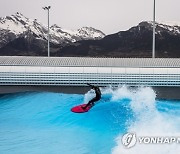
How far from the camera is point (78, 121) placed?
7.40 m

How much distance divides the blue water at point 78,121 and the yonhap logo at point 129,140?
10cm

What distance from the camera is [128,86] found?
9.30 metres

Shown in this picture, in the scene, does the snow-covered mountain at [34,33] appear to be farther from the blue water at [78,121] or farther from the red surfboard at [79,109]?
the red surfboard at [79,109]

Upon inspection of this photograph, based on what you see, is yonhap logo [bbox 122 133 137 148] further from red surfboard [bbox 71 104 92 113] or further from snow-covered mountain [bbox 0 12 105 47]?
snow-covered mountain [bbox 0 12 105 47]

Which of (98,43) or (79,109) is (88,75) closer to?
(79,109)

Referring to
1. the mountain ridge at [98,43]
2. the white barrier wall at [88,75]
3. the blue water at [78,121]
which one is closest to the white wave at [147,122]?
the blue water at [78,121]

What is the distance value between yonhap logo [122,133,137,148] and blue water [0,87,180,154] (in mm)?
104

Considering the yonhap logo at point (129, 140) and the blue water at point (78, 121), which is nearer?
the yonhap logo at point (129, 140)

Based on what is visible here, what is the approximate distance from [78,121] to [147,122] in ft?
4.79

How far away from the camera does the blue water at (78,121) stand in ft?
20.0

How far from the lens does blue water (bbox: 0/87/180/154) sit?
6.10 meters

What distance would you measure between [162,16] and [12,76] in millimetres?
8953

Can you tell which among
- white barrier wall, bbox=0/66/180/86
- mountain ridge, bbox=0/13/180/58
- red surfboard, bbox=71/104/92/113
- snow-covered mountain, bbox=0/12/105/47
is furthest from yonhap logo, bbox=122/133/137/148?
snow-covered mountain, bbox=0/12/105/47

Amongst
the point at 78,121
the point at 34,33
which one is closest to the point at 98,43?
the point at 34,33
